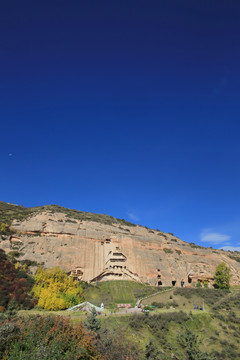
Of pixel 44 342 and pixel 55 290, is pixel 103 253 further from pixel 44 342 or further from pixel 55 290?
pixel 44 342

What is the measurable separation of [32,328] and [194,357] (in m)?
14.6

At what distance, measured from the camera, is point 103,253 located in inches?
1932

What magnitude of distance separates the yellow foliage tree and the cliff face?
14.2ft

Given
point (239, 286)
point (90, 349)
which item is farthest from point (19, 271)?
point (239, 286)

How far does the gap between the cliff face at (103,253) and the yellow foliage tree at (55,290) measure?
14.2 ft

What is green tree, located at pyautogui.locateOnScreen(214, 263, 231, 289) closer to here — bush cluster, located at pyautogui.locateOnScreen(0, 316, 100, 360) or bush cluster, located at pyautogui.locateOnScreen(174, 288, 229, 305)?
bush cluster, located at pyautogui.locateOnScreen(174, 288, 229, 305)

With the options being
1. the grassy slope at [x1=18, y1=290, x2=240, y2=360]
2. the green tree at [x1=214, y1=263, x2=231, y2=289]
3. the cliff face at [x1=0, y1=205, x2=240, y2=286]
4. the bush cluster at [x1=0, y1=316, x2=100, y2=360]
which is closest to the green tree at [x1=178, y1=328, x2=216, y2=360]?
the grassy slope at [x1=18, y1=290, x2=240, y2=360]

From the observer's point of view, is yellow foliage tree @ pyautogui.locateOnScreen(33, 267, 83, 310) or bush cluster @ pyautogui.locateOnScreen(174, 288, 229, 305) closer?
yellow foliage tree @ pyautogui.locateOnScreen(33, 267, 83, 310)

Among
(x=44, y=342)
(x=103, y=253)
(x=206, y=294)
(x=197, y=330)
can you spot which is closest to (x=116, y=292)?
(x=103, y=253)

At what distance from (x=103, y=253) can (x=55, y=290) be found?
1745cm

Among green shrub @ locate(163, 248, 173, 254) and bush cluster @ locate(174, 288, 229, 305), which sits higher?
green shrub @ locate(163, 248, 173, 254)

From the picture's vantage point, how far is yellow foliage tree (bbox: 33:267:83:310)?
96.3ft

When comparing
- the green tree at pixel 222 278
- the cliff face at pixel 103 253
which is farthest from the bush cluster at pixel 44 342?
the green tree at pixel 222 278

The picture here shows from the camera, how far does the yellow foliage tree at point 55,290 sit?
29.4m
